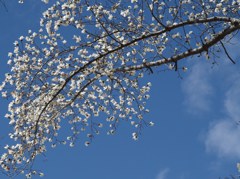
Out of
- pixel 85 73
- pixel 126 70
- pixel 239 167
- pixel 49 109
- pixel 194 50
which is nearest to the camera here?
pixel 194 50

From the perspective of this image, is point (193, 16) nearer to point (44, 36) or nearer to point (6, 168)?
point (44, 36)

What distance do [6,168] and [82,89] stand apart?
247 cm

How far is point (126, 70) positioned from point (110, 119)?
236 cm

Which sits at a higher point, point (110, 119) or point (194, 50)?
point (110, 119)

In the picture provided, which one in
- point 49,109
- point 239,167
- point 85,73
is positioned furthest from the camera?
point 239,167

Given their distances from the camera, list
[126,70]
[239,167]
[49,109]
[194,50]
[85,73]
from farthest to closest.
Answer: [239,167] < [49,109] < [85,73] < [126,70] < [194,50]

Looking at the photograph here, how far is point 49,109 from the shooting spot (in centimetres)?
1045

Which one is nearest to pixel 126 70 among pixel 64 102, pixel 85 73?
pixel 85 73

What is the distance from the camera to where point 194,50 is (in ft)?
25.8

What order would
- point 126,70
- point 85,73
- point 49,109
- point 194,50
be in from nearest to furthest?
point 194,50 < point 126,70 < point 85,73 < point 49,109

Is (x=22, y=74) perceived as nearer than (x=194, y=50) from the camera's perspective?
No

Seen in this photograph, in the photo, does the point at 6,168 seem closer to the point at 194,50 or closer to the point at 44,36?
the point at 44,36

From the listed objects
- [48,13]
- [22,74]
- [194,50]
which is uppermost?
[48,13]

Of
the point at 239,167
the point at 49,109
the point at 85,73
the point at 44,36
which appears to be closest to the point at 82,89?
the point at 85,73
